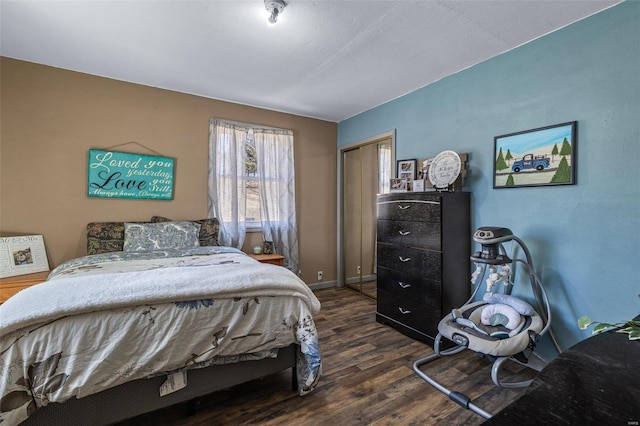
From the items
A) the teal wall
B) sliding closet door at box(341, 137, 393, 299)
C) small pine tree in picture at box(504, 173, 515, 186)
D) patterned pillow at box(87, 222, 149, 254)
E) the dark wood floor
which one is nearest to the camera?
the dark wood floor

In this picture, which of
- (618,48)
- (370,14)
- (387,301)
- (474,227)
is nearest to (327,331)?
(387,301)

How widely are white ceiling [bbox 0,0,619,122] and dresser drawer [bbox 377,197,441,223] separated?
4.14ft

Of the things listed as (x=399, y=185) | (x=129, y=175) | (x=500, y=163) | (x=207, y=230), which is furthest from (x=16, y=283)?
(x=500, y=163)

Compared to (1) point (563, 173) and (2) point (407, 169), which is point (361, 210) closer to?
(2) point (407, 169)

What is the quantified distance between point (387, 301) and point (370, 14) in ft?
8.25

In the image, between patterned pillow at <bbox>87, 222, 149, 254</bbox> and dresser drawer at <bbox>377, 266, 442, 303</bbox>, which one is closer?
dresser drawer at <bbox>377, 266, 442, 303</bbox>

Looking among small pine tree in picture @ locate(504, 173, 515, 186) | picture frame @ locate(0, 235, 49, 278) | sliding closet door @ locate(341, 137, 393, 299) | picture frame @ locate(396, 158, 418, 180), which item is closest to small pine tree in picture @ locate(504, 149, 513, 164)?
small pine tree in picture @ locate(504, 173, 515, 186)

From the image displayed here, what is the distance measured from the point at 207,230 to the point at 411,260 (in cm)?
223

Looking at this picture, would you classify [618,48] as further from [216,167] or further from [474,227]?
[216,167]

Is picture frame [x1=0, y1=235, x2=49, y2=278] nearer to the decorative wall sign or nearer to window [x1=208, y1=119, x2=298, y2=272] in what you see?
the decorative wall sign

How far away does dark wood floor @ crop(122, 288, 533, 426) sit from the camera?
1.62m

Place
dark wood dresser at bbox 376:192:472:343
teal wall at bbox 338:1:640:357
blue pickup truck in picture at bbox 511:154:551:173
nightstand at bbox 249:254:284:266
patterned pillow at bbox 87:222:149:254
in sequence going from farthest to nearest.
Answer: nightstand at bbox 249:254:284:266, patterned pillow at bbox 87:222:149:254, dark wood dresser at bbox 376:192:472:343, blue pickup truck in picture at bbox 511:154:551:173, teal wall at bbox 338:1:640:357

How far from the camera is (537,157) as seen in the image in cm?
216

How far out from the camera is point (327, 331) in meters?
2.80
